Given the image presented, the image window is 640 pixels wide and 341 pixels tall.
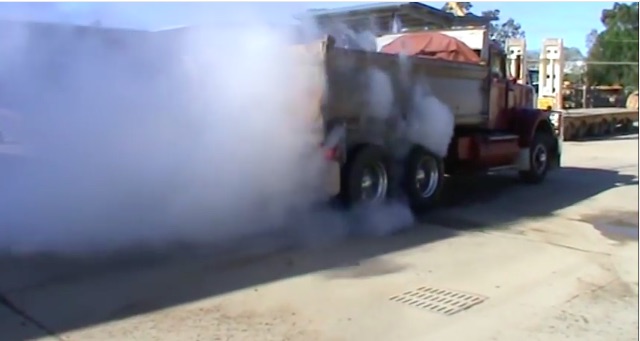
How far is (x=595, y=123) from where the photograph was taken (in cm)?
2405

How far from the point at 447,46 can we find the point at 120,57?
5553mm

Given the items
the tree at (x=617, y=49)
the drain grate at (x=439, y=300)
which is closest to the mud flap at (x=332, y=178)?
the drain grate at (x=439, y=300)

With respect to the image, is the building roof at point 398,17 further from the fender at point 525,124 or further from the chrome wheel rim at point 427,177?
the chrome wheel rim at point 427,177

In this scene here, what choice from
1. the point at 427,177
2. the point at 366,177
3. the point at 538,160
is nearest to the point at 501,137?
the point at 538,160

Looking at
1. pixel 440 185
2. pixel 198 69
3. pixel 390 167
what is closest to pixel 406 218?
pixel 390 167

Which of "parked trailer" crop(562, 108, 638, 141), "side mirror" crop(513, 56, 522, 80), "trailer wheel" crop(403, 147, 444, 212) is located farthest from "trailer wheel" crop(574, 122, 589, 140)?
"trailer wheel" crop(403, 147, 444, 212)

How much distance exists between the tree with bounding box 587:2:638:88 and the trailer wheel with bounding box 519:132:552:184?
40.7m

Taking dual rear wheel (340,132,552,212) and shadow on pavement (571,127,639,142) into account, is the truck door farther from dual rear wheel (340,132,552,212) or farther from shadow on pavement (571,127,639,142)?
shadow on pavement (571,127,639,142)

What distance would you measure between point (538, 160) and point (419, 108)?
406cm

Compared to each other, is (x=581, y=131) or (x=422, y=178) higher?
(x=581, y=131)

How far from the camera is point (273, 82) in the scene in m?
7.52

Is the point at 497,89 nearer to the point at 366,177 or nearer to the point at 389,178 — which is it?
the point at 389,178

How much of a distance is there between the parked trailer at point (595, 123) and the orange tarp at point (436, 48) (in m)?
12.3

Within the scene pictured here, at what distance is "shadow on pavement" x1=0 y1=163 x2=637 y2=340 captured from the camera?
4.91 metres
